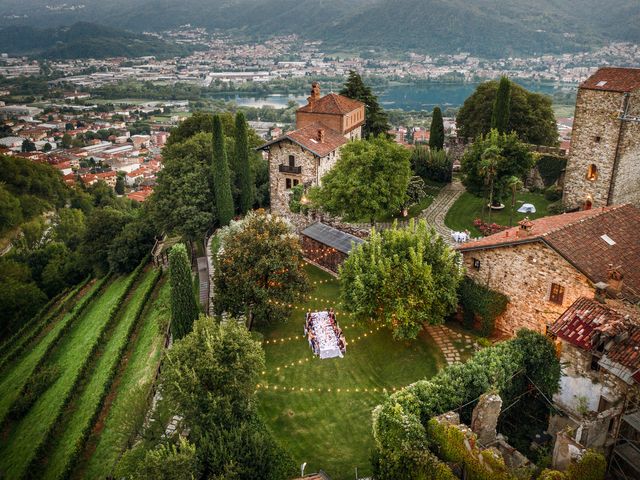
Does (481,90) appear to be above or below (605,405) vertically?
above

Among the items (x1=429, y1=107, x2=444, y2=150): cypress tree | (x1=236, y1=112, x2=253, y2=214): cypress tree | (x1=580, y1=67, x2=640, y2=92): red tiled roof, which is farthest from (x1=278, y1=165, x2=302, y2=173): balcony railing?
(x1=580, y1=67, x2=640, y2=92): red tiled roof

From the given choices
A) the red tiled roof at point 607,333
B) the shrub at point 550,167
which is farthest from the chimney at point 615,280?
the shrub at point 550,167

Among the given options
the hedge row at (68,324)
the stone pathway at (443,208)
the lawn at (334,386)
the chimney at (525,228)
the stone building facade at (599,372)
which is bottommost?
the hedge row at (68,324)

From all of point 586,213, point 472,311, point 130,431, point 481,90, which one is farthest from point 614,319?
point 481,90

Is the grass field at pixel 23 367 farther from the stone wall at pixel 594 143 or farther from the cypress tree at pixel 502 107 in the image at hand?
the cypress tree at pixel 502 107

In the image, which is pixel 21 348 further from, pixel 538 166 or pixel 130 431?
pixel 538 166

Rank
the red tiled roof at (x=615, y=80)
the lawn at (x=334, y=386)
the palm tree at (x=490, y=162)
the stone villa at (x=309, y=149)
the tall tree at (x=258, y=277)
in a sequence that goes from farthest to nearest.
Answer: the stone villa at (x=309, y=149) < the palm tree at (x=490, y=162) < the red tiled roof at (x=615, y=80) < the tall tree at (x=258, y=277) < the lawn at (x=334, y=386)
